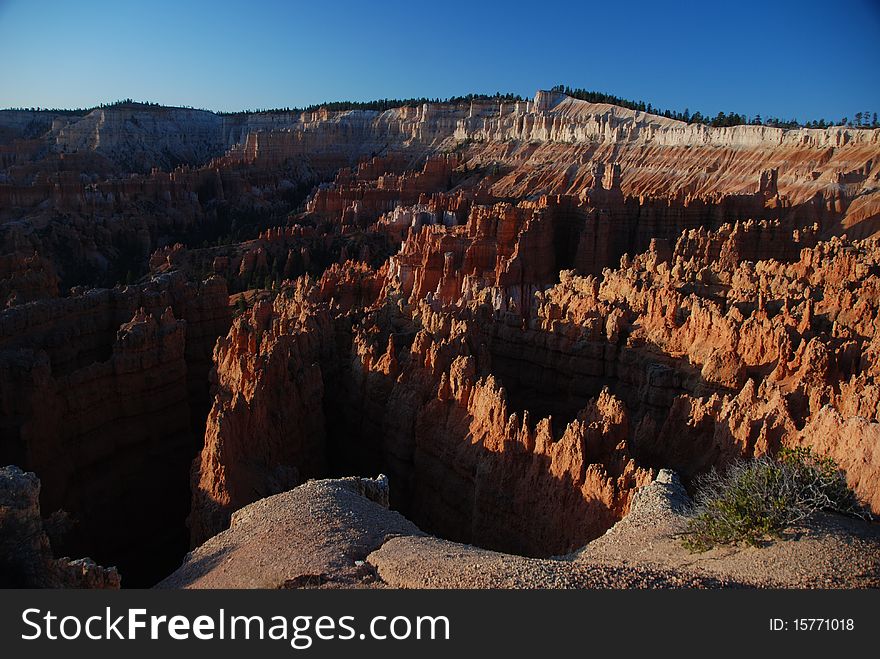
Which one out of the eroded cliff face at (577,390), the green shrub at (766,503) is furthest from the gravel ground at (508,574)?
the eroded cliff face at (577,390)

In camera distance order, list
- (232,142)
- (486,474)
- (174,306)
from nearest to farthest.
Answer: (486,474) → (174,306) → (232,142)

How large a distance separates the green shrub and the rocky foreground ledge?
197 millimetres

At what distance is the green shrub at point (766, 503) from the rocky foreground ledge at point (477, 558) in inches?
7.7

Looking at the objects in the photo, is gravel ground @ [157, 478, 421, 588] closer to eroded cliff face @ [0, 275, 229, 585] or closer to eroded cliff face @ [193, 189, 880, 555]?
eroded cliff face @ [193, 189, 880, 555]

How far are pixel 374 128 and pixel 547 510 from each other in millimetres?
107999

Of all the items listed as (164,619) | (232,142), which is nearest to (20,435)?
(164,619)

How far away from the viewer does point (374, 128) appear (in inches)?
4469

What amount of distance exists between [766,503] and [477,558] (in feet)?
10.6

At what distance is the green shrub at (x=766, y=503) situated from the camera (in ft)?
26.0

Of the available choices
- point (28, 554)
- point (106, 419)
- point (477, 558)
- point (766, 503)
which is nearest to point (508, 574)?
point (477, 558)

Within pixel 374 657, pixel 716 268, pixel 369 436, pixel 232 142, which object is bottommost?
pixel 369 436

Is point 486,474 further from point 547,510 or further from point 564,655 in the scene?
point 564,655

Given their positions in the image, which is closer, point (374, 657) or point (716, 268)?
point (374, 657)

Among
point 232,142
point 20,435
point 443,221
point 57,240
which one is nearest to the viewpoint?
point 20,435
